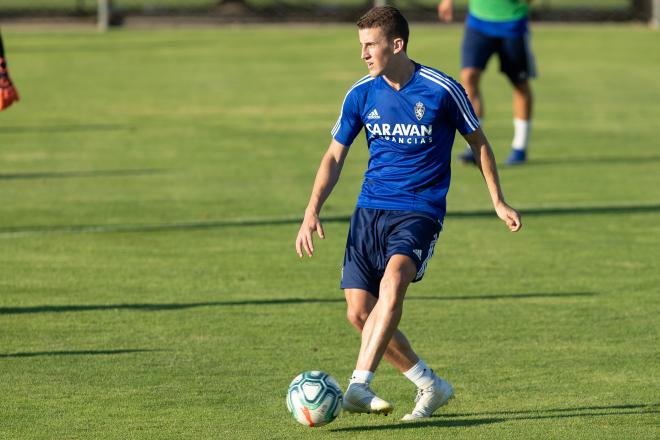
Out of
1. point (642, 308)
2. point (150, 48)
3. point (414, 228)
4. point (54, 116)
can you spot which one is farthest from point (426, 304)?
point (150, 48)

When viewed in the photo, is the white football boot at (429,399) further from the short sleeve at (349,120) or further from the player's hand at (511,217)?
the short sleeve at (349,120)

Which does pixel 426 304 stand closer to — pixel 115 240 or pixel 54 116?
pixel 115 240

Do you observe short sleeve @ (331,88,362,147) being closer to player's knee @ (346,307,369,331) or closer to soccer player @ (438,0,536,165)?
player's knee @ (346,307,369,331)

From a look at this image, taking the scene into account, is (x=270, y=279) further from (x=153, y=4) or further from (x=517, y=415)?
(x=153, y=4)

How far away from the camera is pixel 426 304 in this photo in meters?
9.47

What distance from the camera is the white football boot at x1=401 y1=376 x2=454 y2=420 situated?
22.4 ft

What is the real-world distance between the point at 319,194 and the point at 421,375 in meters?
1.04

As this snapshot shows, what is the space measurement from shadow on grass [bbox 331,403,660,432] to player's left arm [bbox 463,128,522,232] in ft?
3.05

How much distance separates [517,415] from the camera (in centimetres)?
690

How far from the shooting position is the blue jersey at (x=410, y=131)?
22.6ft


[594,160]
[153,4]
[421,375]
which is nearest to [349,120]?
[421,375]

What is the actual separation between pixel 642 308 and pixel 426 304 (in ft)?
4.77

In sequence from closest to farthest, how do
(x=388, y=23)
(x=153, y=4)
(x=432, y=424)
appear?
1. (x=388, y=23)
2. (x=432, y=424)
3. (x=153, y=4)

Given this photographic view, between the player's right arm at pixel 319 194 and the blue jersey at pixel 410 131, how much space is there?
81 millimetres
